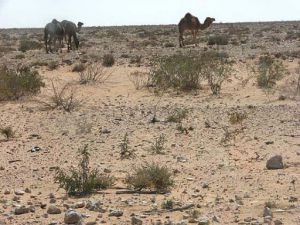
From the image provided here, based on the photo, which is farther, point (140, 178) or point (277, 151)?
point (277, 151)

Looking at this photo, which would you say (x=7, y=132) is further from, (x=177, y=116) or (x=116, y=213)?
(x=116, y=213)

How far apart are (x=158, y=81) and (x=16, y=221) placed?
10335mm

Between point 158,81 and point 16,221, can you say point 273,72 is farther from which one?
point 16,221

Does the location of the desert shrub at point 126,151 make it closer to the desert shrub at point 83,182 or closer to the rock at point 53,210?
the desert shrub at point 83,182

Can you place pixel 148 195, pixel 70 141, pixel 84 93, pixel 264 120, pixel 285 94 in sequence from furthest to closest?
pixel 84 93, pixel 285 94, pixel 264 120, pixel 70 141, pixel 148 195

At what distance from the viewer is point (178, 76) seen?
1638 cm

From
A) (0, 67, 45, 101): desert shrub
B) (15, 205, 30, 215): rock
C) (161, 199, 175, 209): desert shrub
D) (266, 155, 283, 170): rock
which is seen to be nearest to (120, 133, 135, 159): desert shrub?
(266, 155, 283, 170): rock

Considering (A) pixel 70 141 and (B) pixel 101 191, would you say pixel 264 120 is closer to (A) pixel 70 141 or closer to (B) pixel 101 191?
(A) pixel 70 141

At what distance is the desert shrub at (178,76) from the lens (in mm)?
16094

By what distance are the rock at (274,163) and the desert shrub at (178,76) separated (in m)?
7.52

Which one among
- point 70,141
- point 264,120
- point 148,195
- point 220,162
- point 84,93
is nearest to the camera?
point 148,195

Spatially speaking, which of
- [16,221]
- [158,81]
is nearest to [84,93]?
[158,81]

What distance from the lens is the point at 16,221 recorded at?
6426mm

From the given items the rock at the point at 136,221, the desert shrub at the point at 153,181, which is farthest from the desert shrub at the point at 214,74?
the rock at the point at 136,221
